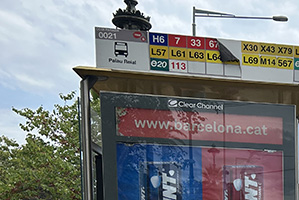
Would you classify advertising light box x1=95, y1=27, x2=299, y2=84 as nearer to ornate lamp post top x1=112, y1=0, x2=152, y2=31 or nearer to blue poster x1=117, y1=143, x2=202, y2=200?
blue poster x1=117, y1=143, x2=202, y2=200

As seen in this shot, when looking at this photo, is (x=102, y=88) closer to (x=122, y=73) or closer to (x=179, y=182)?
(x=122, y=73)

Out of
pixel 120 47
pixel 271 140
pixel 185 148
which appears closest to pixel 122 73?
pixel 120 47

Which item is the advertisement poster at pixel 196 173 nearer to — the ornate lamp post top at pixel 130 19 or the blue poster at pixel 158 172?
the blue poster at pixel 158 172

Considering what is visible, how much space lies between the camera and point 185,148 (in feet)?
11.5

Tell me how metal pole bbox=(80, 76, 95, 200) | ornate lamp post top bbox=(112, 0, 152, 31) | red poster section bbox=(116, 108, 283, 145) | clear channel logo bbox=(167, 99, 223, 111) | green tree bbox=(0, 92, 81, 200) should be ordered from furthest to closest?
green tree bbox=(0, 92, 81, 200)
ornate lamp post top bbox=(112, 0, 152, 31)
clear channel logo bbox=(167, 99, 223, 111)
red poster section bbox=(116, 108, 283, 145)
metal pole bbox=(80, 76, 95, 200)

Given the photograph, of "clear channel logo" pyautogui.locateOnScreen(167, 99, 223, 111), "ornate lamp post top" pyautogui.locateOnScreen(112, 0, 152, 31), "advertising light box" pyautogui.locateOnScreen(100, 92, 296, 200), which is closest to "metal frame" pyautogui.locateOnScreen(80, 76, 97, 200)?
"advertising light box" pyautogui.locateOnScreen(100, 92, 296, 200)

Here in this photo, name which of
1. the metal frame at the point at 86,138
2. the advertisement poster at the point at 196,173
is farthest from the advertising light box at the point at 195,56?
the advertisement poster at the point at 196,173

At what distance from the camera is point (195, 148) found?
3.53 meters

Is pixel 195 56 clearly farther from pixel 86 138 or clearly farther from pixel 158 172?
pixel 86 138

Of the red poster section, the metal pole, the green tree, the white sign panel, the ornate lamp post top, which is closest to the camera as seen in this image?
the white sign panel

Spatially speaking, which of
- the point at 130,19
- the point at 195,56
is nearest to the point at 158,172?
the point at 195,56

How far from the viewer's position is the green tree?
8664 millimetres

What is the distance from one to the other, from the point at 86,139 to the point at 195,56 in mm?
1771

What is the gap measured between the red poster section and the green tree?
18.7 ft
